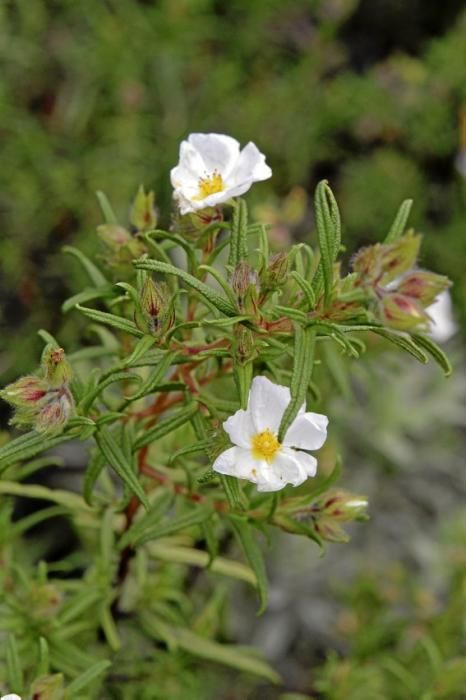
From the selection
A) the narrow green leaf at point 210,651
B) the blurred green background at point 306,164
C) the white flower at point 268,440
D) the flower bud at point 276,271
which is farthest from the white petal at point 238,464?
the blurred green background at point 306,164

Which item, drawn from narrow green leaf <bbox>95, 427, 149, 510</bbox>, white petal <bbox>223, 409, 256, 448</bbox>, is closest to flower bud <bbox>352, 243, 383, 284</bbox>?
white petal <bbox>223, 409, 256, 448</bbox>

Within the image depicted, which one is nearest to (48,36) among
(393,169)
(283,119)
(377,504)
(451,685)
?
(283,119)

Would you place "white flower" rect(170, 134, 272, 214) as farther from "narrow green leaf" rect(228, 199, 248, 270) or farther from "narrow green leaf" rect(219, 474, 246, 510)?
"narrow green leaf" rect(219, 474, 246, 510)

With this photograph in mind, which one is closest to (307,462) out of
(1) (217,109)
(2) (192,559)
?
(2) (192,559)

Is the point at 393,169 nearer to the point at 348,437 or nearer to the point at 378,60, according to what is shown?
the point at 378,60

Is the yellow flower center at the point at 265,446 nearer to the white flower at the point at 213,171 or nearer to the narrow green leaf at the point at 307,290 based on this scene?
the narrow green leaf at the point at 307,290

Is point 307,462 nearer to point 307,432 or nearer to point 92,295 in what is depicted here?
point 307,432
